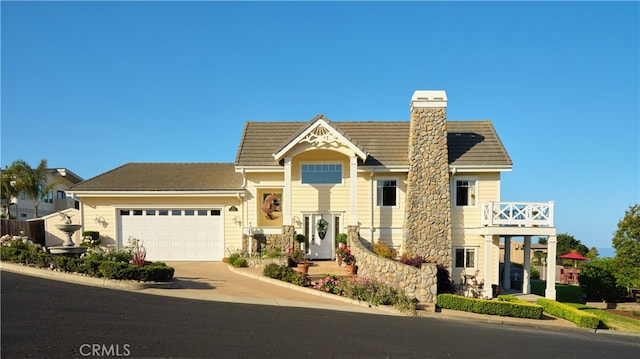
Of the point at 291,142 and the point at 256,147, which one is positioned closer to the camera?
the point at 291,142

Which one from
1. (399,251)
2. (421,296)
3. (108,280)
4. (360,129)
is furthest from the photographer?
(360,129)

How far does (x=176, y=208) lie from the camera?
63.2ft

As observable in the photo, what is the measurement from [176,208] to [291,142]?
6.90 metres

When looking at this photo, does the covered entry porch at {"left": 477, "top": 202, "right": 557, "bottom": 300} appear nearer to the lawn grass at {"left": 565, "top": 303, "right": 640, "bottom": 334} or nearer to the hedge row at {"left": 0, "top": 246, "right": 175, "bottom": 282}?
the lawn grass at {"left": 565, "top": 303, "right": 640, "bottom": 334}

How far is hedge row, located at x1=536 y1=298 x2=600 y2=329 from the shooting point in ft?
41.7

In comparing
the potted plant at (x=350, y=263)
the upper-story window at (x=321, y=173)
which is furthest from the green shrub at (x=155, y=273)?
the upper-story window at (x=321, y=173)

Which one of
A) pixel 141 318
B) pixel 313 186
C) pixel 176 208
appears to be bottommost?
pixel 141 318

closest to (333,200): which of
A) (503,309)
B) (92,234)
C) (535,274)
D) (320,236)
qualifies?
(320,236)

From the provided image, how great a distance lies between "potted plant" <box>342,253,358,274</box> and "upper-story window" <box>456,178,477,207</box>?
6220 mm

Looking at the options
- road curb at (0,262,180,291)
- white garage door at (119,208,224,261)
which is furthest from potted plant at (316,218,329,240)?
road curb at (0,262,180,291)

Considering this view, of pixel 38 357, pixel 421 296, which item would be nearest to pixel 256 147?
pixel 421 296

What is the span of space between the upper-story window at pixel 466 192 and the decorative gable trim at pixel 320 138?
5129mm

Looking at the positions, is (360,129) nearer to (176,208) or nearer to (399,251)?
(399,251)

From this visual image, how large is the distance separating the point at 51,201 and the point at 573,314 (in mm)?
38442
